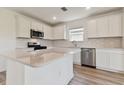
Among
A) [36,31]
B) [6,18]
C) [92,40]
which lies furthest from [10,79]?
[92,40]

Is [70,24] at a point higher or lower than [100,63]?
higher

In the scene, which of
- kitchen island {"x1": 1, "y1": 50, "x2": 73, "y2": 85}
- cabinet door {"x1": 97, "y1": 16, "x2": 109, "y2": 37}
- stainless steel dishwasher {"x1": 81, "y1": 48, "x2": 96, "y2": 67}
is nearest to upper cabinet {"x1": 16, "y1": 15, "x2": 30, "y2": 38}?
kitchen island {"x1": 1, "y1": 50, "x2": 73, "y2": 85}

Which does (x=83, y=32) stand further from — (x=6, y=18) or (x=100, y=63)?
(x=6, y=18)

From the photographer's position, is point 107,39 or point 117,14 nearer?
point 117,14

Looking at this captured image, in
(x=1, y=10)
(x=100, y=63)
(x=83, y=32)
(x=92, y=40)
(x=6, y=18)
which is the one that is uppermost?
(x=1, y=10)

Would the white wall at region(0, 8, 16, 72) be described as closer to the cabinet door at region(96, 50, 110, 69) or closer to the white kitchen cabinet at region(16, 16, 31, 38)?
the white kitchen cabinet at region(16, 16, 31, 38)

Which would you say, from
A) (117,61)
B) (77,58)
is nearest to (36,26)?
(77,58)

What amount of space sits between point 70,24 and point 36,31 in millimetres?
1952

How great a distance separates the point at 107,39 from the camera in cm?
404

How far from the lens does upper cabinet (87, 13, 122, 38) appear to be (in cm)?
347

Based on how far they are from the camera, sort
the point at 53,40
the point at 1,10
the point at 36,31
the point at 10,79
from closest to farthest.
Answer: the point at 10,79, the point at 1,10, the point at 36,31, the point at 53,40

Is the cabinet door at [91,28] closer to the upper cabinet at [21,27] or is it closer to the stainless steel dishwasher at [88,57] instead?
the stainless steel dishwasher at [88,57]

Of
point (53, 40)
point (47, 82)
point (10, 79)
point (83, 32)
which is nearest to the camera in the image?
point (47, 82)

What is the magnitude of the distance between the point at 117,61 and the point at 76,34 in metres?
2.51
